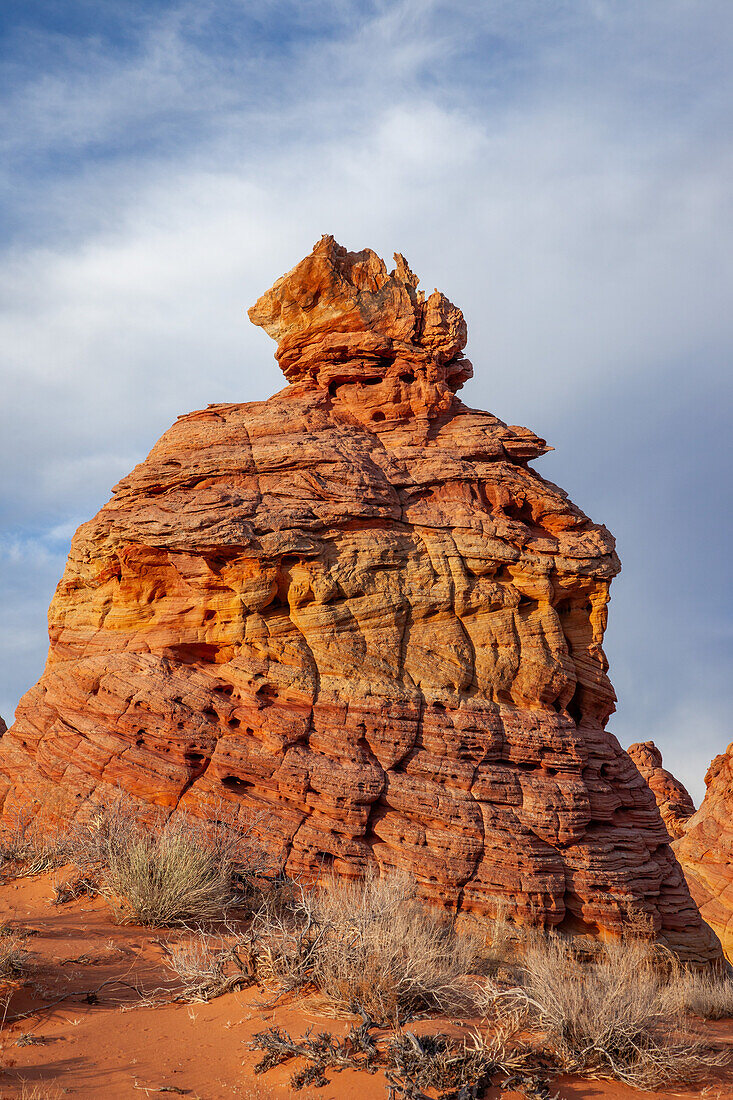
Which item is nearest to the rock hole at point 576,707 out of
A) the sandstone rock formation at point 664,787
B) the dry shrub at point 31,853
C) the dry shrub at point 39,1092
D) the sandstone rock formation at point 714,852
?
the dry shrub at point 31,853

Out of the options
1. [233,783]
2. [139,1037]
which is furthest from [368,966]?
[233,783]

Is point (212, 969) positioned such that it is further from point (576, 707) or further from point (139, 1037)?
point (576, 707)

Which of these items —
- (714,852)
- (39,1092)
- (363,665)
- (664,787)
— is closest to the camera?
(39,1092)

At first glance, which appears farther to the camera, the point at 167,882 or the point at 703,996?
the point at 703,996

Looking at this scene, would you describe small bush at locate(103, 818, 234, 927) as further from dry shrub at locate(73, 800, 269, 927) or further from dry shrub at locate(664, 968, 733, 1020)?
dry shrub at locate(664, 968, 733, 1020)

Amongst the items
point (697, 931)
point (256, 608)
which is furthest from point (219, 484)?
point (697, 931)

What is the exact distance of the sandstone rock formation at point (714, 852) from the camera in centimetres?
2538

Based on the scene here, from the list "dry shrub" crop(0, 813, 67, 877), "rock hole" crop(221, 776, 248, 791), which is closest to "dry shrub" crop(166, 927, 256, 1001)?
"dry shrub" crop(0, 813, 67, 877)

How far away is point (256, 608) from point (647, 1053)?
9.54 m

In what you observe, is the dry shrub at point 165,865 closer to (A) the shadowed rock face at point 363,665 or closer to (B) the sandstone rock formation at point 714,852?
(A) the shadowed rock face at point 363,665

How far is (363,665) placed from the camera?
14.1m

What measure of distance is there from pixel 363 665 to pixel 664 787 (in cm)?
2556

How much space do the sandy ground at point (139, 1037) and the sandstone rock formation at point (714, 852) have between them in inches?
847

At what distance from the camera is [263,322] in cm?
1864
